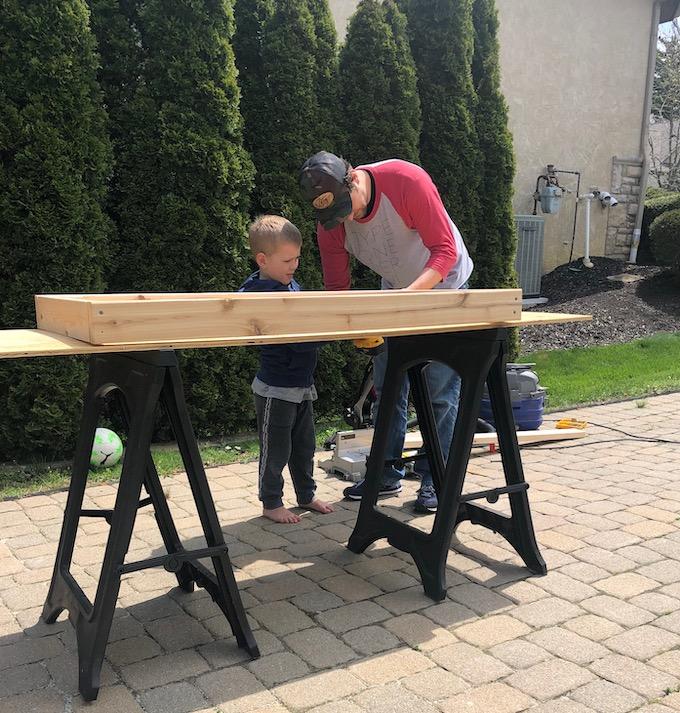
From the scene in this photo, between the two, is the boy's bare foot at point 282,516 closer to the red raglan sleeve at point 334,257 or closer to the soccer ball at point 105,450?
the red raglan sleeve at point 334,257

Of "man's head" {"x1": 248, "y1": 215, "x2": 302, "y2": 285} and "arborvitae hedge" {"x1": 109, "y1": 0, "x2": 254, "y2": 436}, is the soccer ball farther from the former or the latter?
"man's head" {"x1": 248, "y1": 215, "x2": 302, "y2": 285}

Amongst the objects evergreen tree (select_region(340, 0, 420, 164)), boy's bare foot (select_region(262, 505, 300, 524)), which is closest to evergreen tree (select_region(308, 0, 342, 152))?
evergreen tree (select_region(340, 0, 420, 164))

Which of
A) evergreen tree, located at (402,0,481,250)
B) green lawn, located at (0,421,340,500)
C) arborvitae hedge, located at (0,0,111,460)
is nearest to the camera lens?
green lawn, located at (0,421,340,500)

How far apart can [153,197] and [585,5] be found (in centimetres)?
982

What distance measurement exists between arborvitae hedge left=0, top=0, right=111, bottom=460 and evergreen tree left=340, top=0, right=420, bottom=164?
210 cm

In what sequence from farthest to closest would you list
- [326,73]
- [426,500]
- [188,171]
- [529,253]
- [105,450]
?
[529,253], [326,73], [188,171], [105,450], [426,500]

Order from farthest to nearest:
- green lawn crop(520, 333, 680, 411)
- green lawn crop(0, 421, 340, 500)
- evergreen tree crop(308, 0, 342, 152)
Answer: green lawn crop(520, 333, 680, 411) → evergreen tree crop(308, 0, 342, 152) → green lawn crop(0, 421, 340, 500)

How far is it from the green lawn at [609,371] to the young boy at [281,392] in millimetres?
3198

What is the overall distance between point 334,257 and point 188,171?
1.95 metres

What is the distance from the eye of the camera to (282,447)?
3668 mm

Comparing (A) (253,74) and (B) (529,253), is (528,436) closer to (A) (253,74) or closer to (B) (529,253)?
(A) (253,74)

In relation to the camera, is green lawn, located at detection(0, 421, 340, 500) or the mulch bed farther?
the mulch bed

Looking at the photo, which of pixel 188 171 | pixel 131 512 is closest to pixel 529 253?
pixel 188 171

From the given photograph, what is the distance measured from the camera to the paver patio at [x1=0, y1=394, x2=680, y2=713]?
2.28m
